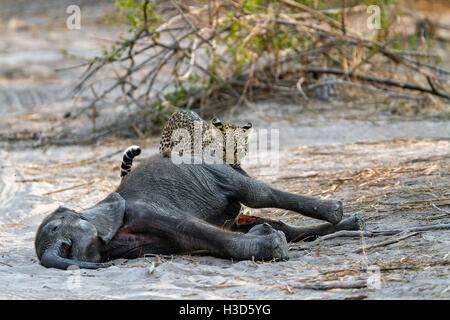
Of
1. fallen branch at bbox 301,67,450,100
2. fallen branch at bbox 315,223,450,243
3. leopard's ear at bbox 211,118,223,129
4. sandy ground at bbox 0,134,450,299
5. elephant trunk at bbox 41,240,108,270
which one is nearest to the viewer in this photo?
sandy ground at bbox 0,134,450,299

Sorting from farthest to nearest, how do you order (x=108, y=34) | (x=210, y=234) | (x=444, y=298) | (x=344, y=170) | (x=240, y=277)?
(x=108, y=34) < (x=344, y=170) < (x=210, y=234) < (x=240, y=277) < (x=444, y=298)

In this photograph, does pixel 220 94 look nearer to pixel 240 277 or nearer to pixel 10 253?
pixel 10 253

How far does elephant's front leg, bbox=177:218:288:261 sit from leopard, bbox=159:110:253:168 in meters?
1.04

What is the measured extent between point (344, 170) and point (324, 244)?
2.23m

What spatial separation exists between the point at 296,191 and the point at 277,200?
1188 mm

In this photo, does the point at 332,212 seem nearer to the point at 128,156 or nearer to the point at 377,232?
the point at 377,232

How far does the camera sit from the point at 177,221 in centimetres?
422

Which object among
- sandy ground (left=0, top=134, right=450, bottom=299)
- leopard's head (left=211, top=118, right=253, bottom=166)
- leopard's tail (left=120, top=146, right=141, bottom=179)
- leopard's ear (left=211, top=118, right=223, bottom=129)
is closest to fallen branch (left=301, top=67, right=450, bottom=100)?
sandy ground (left=0, top=134, right=450, bottom=299)

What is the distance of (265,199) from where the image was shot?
473 cm

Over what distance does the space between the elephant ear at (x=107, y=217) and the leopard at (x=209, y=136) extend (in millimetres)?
970

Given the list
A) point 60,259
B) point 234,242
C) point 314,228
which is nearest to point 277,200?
point 314,228

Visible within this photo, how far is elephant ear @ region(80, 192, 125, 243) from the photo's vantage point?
162 inches

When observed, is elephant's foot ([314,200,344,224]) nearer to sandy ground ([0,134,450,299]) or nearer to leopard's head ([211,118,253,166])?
sandy ground ([0,134,450,299])
